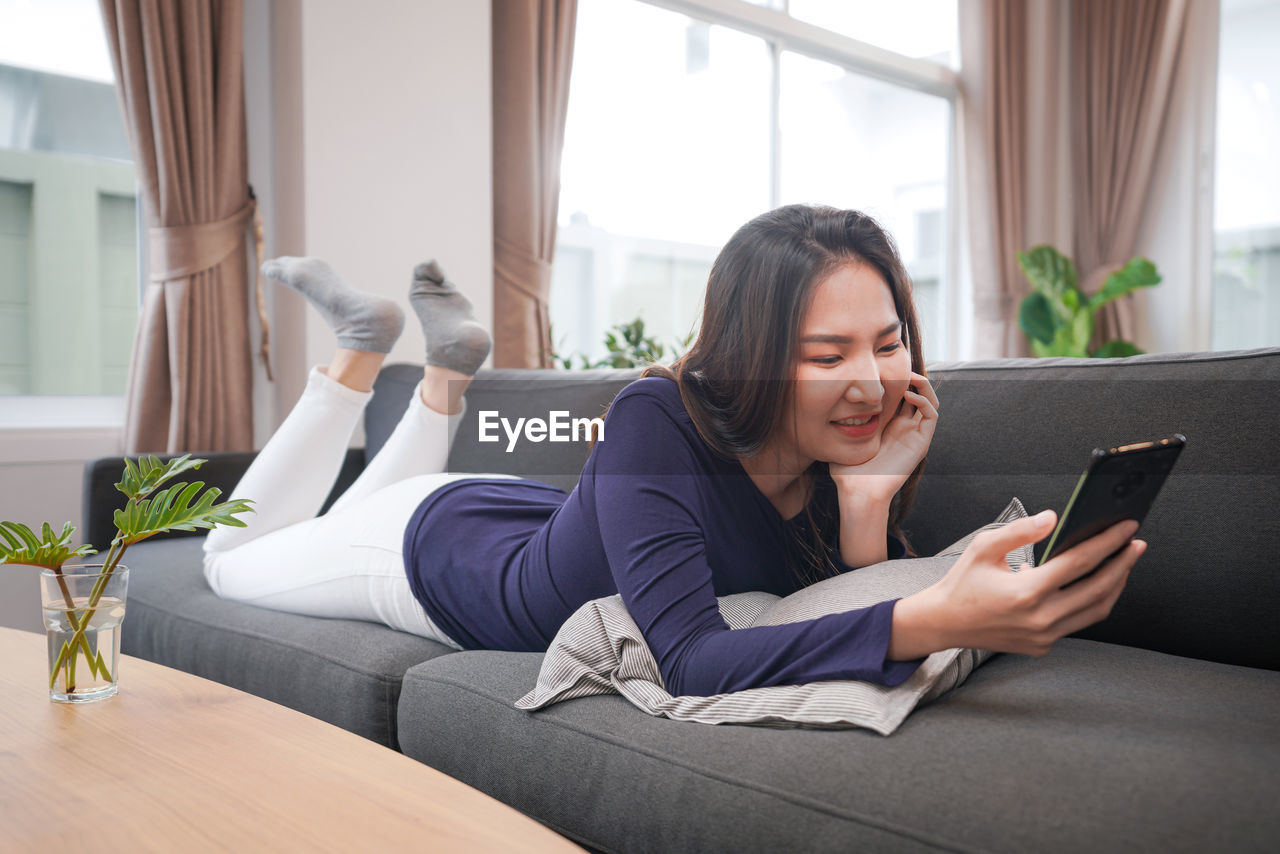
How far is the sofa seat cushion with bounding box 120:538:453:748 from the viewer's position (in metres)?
1.26

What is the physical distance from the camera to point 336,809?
693 millimetres

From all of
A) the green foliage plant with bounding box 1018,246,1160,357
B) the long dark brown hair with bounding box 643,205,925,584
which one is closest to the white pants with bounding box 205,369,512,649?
the long dark brown hair with bounding box 643,205,925,584

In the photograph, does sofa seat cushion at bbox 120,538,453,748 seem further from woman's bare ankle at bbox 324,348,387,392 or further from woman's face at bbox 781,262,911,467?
woman's face at bbox 781,262,911,467

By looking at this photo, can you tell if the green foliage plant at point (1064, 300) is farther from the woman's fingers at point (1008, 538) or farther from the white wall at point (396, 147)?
the woman's fingers at point (1008, 538)

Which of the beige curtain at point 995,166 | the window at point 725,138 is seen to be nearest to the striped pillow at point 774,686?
the window at point 725,138

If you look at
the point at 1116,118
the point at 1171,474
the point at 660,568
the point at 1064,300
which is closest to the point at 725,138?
the point at 1064,300

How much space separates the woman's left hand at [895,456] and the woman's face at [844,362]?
55 mm

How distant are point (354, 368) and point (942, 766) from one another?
4.43ft

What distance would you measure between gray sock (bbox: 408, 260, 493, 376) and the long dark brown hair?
31.0 inches

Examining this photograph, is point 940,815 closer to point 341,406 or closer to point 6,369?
point 341,406

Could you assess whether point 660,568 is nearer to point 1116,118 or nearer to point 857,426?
point 857,426

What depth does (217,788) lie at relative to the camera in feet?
2.42

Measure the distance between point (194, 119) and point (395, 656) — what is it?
1831mm

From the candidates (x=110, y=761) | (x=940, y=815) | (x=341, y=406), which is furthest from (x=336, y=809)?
(x=341, y=406)
